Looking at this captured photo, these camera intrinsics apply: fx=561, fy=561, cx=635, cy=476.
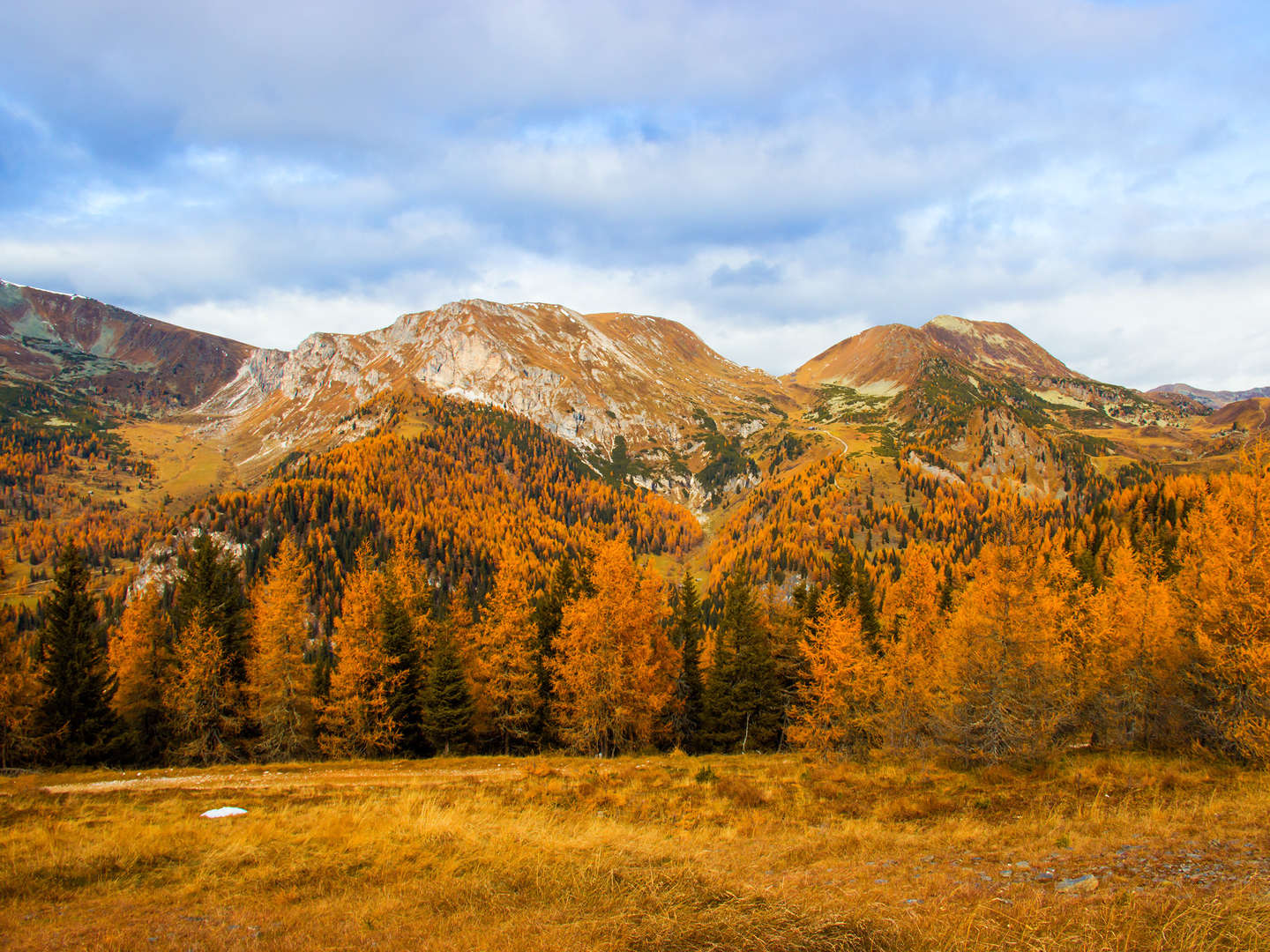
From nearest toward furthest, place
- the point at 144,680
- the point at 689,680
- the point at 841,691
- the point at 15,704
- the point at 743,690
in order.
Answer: the point at 15,704, the point at 841,691, the point at 144,680, the point at 743,690, the point at 689,680

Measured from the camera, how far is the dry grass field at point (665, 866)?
703 cm

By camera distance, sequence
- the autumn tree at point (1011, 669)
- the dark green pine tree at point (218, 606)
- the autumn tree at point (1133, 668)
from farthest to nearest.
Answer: the dark green pine tree at point (218, 606)
the autumn tree at point (1133, 668)
the autumn tree at point (1011, 669)

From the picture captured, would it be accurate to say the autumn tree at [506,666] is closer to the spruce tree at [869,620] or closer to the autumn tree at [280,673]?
the autumn tree at [280,673]

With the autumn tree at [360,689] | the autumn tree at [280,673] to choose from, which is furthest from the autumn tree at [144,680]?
the autumn tree at [360,689]

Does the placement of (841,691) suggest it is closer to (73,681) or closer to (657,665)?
(657,665)

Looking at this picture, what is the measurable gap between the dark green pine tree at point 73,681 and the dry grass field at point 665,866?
2098cm

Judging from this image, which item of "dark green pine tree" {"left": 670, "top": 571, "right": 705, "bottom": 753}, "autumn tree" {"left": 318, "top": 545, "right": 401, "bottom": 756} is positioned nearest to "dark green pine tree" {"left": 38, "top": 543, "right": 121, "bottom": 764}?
"autumn tree" {"left": 318, "top": 545, "right": 401, "bottom": 756}

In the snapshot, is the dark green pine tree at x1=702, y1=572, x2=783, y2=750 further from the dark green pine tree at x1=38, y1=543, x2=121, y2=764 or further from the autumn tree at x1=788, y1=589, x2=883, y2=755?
the dark green pine tree at x1=38, y1=543, x2=121, y2=764

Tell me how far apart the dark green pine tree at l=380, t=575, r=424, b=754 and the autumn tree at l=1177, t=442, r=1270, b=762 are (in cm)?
4029

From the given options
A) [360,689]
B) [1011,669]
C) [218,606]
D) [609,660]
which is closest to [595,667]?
[609,660]

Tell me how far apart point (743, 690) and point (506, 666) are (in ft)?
59.7

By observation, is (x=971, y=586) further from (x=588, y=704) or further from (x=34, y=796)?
(x=34, y=796)

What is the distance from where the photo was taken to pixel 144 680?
40344 millimetres

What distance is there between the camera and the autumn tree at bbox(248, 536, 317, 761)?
123 ft
